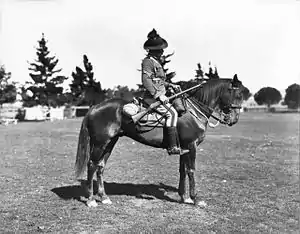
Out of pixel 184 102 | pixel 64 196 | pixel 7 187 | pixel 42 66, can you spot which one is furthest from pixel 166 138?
pixel 42 66

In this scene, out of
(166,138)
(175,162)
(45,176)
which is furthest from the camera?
(175,162)

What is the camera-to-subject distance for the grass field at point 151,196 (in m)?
6.55

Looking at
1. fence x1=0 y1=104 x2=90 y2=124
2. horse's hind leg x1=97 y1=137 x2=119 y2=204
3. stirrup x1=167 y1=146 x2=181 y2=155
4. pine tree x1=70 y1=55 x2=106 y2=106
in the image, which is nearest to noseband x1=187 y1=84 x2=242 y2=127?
stirrup x1=167 y1=146 x2=181 y2=155

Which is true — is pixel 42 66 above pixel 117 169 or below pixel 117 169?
above

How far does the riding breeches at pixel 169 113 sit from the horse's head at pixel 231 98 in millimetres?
1147

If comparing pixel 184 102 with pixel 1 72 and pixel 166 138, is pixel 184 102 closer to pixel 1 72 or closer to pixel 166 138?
pixel 166 138

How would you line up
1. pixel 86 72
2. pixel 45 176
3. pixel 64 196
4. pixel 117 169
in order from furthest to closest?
1. pixel 86 72
2. pixel 117 169
3. pixel 45 176
4. pixel 64 196

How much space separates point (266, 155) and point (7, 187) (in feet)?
32.8

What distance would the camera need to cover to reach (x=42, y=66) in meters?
52.9

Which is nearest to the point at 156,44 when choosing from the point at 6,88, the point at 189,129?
the point at 189,129

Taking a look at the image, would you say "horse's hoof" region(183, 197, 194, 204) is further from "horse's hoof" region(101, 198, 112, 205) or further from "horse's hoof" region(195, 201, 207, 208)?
"horse's hoof" region(101, 198, 112, 205)

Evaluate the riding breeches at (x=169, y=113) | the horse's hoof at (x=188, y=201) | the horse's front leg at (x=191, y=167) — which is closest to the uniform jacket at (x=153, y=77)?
the riding breeches at (x=169, y=113)

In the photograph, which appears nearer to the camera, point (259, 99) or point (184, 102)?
point (184, 102)

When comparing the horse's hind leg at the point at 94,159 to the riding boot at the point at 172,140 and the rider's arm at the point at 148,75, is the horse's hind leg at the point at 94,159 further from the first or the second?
the rider's arm at the point at 148,75
